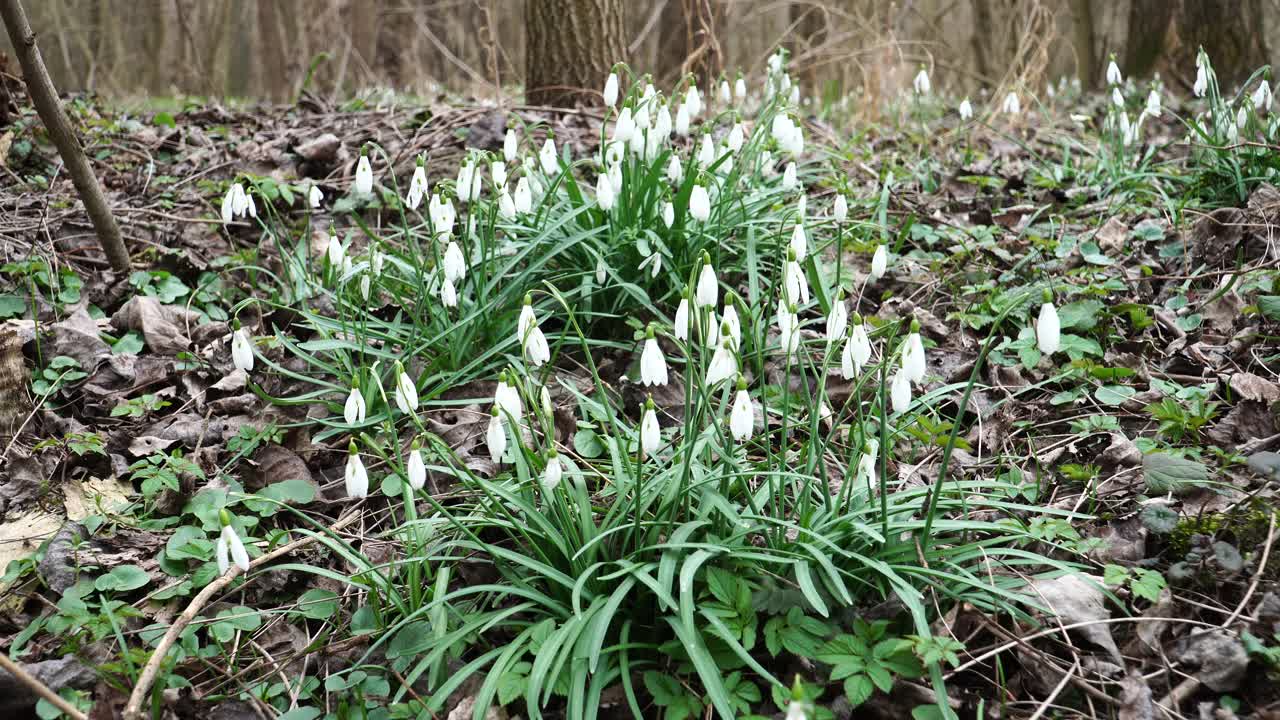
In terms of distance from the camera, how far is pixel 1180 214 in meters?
3.97

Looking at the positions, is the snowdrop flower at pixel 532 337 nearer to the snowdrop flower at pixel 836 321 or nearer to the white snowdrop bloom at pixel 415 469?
the white snowdrop bloom at pixel 415 469

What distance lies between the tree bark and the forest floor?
236 millimetres

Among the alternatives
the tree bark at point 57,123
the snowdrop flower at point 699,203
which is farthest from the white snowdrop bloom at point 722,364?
the tree bark at point 57,123

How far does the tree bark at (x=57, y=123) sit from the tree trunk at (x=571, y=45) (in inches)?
108

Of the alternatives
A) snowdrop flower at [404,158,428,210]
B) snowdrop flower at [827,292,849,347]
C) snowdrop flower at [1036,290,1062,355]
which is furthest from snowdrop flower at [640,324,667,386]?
snowdrop flower at [404,158,428,210]

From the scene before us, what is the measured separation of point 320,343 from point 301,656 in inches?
50.8

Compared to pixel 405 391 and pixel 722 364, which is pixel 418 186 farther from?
pixel 722 364

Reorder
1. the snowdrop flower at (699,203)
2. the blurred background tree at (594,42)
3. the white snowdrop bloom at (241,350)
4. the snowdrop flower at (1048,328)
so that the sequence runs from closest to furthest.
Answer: the snowdrop flower at (1048,328) → the white snowdrop bloom at (241,350) → the snowdrop flower at (699,203) → the blurred background tree at (594,42)

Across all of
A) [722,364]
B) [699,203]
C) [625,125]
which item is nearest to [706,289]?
[722,364]

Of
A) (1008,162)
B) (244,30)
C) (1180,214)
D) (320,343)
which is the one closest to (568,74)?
(1008,162)

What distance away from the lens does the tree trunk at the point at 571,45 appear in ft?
18.6

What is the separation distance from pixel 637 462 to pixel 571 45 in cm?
425

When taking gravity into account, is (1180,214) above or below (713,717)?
above

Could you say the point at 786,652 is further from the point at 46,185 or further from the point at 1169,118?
the point at 1169,118
